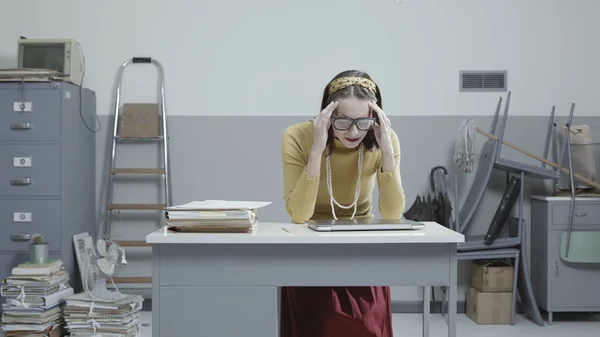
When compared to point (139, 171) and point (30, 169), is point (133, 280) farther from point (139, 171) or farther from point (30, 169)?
point (30, 169)

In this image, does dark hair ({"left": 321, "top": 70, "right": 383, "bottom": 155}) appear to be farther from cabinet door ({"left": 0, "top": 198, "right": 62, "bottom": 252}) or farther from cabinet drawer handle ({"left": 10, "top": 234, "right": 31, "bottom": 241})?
cabinet drawer handle ({"left": 10, "top": 234, "right": 31, "bottom": 241})

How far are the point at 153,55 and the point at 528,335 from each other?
10.4ft

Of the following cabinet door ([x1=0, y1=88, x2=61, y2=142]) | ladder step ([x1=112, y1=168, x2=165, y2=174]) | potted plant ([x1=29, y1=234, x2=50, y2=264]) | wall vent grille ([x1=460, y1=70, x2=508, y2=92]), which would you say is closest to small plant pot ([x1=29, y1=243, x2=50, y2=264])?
potted plant ([x1=29, y1=234, x2=50, y2=264])

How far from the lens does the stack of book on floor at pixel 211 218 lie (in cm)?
187

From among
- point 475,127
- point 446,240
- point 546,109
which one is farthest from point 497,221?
point 446,240

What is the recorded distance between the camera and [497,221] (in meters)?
4.24

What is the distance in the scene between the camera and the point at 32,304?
3.55 m

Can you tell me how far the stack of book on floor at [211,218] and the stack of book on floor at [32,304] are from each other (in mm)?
2046

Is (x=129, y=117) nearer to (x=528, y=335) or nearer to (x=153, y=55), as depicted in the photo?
(x=153, y=55)

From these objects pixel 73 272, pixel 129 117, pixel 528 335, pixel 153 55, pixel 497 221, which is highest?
pixel 153 55

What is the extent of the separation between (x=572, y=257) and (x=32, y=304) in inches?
131

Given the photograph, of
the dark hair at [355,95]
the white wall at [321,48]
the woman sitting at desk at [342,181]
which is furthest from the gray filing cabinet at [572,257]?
the dark hair at [355,95]

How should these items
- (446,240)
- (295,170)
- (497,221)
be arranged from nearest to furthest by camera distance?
1. (446,240)
2. (295,170)
3. (497,221)

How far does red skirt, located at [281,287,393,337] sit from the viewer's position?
206cm
